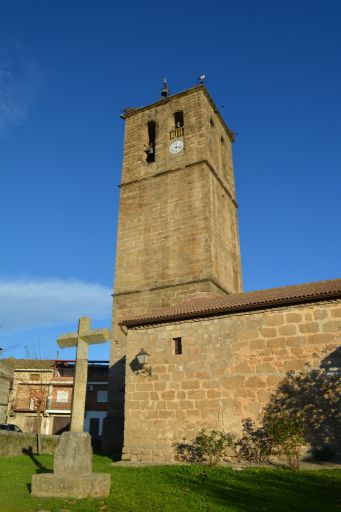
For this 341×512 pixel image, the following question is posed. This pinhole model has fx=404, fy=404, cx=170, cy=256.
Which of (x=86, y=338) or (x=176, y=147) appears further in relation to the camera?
(x=176, y=147)

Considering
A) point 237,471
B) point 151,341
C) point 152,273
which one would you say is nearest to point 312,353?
point 237,471

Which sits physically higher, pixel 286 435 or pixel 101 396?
pixel 101 396

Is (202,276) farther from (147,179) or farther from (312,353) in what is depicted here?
(312,353)

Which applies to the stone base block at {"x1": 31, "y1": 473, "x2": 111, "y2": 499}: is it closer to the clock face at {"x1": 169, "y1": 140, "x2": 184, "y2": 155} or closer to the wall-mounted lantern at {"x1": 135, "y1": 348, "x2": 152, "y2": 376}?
the wall-mounted lantern at {"x1": 135, "y1": 348, "x2": 152, "y2": 376}

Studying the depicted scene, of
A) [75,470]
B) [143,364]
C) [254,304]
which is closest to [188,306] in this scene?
[143,364]

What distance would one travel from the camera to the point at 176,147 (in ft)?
64.5

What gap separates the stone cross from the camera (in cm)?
679

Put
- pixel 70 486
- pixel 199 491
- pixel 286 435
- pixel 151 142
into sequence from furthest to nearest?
pixel 151 142 < pixel 286 435 < pixel 199 491 < pixel 70 486

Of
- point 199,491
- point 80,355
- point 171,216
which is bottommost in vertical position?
point 199,491

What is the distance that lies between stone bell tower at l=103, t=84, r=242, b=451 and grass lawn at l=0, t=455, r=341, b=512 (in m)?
7.80

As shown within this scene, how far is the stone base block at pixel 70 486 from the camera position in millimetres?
5770

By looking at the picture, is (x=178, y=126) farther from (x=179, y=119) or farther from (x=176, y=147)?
(x=176, y=147)

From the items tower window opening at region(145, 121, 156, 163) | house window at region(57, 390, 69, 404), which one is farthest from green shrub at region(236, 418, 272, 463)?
house window at region(57, 390, 69, 404)

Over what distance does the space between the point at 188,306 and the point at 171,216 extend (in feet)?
22.2
